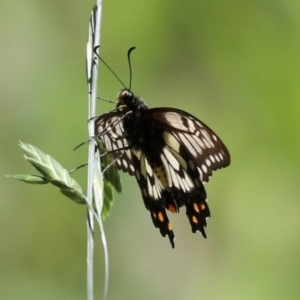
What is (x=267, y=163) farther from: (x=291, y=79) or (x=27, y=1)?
(x=27, y=1)

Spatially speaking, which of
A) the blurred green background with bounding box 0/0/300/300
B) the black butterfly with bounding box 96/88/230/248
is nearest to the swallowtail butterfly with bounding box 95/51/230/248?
the black butterfly with bounding box 96/88/230/248

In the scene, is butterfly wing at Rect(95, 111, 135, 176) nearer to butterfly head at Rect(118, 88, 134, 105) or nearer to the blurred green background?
butterfly head at Rect(118, 88, 134, 105)

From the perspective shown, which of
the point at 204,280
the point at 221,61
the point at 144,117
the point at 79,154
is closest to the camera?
the point at 144,117

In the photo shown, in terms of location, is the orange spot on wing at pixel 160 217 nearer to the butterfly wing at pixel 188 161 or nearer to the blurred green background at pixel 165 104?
the butterfly wing at pixel 188 161

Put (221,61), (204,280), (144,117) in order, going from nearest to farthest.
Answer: (144,117) → (204,280) → (221,61)

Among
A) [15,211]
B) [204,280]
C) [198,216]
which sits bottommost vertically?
[204,280]

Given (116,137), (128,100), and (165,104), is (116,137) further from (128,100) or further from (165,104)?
(165,104)

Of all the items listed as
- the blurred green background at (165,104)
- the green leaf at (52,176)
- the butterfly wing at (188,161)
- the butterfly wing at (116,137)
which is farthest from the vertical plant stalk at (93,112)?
the blurred green background at (165,104)

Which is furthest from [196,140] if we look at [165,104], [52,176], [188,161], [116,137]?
[165,104]

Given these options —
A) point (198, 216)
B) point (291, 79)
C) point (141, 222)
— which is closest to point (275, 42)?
point (291, 79)

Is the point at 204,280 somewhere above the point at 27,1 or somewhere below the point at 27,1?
below
